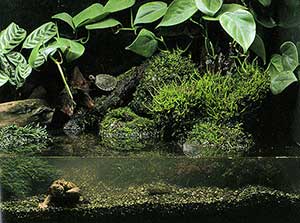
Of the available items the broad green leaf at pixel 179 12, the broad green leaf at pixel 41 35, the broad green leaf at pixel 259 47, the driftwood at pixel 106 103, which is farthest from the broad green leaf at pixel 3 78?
the broad green leaf at pixel 259 47

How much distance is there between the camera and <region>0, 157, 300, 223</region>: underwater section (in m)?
1.11

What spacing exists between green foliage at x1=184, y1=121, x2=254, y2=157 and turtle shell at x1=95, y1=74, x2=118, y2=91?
1.20ft

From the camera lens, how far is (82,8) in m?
1.71

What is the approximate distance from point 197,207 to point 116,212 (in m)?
0.19

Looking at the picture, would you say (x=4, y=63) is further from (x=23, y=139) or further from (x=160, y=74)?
(x=160, y=74)

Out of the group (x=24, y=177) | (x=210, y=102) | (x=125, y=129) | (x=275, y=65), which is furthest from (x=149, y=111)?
(x=24, y=177)

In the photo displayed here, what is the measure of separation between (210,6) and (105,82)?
468 millimetres

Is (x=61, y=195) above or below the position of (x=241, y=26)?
below

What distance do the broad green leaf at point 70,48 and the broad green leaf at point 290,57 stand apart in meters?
0.69

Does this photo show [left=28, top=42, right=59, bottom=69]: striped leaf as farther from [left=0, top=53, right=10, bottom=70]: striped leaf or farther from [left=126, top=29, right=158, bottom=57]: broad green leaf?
[left=126, top=29, right=158, bottom=57]: broad green leaf

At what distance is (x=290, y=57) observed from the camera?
1.54 m

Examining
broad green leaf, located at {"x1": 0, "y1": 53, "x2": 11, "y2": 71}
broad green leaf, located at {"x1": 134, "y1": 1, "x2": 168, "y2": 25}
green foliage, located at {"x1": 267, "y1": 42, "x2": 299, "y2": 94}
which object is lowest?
green foliage, located at {"x1": 267, "y1": 42, "x2": 299, "y2": 94}

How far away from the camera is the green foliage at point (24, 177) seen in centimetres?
113

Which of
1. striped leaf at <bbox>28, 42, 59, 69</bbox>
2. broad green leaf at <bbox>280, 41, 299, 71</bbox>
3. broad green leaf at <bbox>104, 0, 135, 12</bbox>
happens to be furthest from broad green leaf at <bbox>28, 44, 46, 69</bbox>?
broad green leaf at <bbox>280, 41, 299, 71</bbox>
